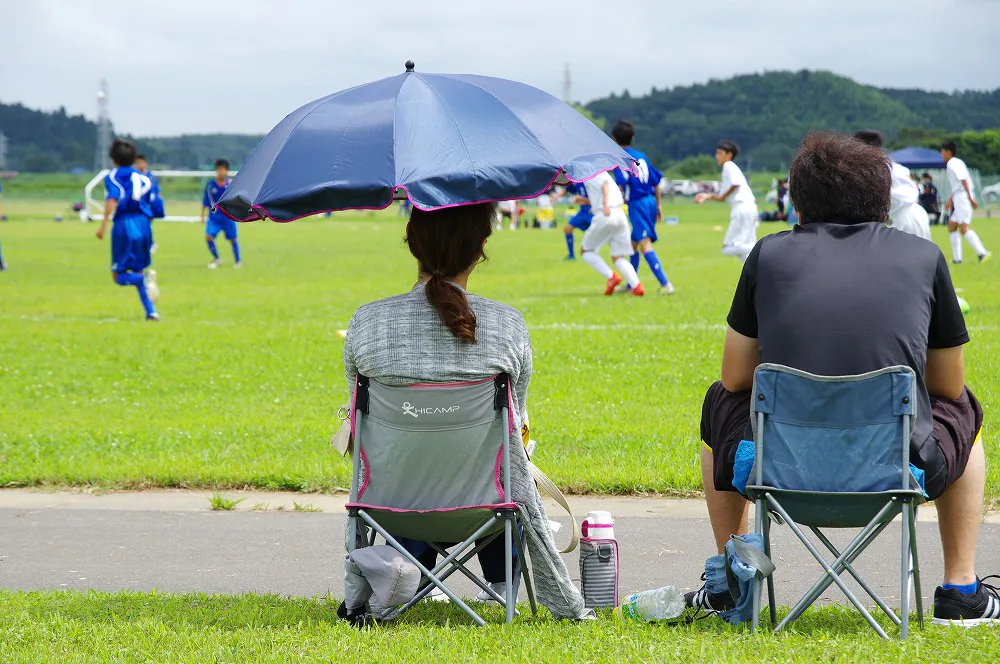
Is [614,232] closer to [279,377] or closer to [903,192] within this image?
[903,192]

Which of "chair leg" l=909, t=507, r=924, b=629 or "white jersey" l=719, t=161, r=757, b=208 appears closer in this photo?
"chair leg" l=909, t=507, r=924, b=629

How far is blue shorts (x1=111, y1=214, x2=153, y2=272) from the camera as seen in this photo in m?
14.0

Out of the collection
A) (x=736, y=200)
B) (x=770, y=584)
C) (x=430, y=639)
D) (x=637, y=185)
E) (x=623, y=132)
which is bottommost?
(x=430, y=639)

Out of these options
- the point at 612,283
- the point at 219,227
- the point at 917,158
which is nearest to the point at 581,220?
the point at 612,283

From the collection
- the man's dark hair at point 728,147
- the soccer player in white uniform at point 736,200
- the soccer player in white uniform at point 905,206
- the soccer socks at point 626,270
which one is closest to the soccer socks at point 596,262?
the soccer socks at point 626,270

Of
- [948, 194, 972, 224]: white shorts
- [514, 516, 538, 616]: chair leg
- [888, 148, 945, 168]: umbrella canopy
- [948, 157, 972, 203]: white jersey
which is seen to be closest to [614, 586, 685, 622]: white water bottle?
[514, 516, 538, 616]: chair leg

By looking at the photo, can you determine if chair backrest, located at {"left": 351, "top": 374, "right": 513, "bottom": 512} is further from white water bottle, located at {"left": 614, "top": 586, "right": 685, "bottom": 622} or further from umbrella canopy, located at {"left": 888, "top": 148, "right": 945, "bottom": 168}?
umbrella canopy, located at {"left": 888, "top": 148, "right": 945, "bottom": 168}

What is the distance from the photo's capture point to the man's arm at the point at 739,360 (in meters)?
3.91

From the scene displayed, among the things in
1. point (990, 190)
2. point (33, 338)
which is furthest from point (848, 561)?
point (990, 190)

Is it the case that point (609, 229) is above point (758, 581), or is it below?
above

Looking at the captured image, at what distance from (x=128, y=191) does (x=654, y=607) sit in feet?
36.8

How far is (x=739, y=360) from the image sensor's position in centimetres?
393

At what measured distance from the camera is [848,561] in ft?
11.9

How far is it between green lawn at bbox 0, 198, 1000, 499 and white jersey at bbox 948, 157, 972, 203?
1.22m
